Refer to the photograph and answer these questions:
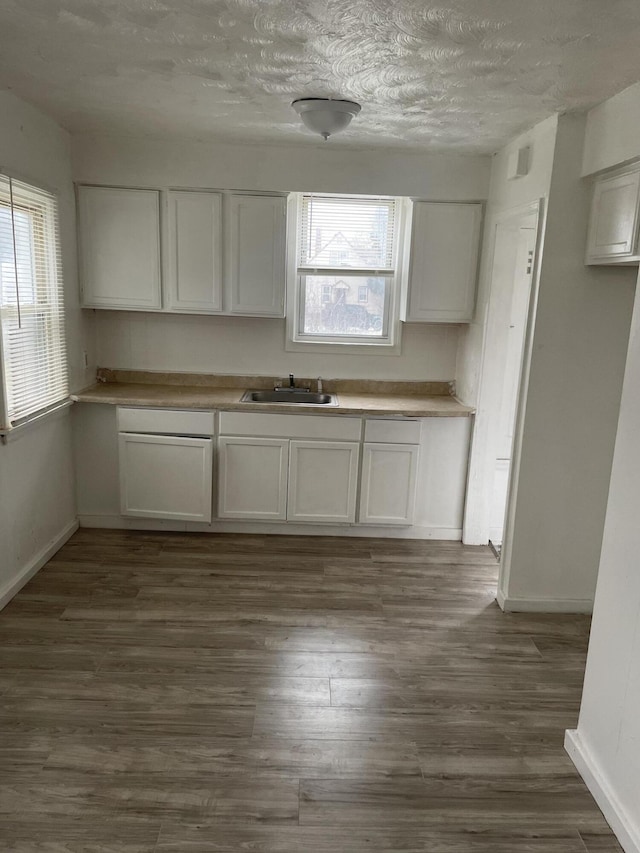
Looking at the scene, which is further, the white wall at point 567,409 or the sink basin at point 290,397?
the sink basin at point 290,397

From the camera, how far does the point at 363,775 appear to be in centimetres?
213

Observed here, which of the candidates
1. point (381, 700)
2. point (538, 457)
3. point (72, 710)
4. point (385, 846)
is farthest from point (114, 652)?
point (538, 457)

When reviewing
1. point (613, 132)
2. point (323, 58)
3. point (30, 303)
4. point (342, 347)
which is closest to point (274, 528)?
point (342, 347)

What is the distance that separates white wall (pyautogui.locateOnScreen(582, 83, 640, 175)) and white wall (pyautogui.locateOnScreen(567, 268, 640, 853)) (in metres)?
0.92

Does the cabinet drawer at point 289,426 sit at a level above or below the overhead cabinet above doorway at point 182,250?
below

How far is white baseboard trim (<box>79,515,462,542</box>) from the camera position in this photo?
4.14 m

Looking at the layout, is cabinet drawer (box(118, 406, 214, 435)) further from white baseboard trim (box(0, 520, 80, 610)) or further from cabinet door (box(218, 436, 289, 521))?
white baseboard trim (box(0, 520, 80, 610))

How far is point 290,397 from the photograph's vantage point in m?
4.31

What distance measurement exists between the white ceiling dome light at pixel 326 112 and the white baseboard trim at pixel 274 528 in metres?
2.42

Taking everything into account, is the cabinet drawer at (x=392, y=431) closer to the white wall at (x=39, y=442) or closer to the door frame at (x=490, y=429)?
the door frame at (x=490, y=429)

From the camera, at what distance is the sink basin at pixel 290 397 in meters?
4.23

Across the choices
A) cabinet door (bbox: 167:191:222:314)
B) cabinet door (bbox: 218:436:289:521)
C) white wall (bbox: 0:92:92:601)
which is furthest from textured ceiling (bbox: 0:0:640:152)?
cabinet door (bbox: 218:436:289:521)

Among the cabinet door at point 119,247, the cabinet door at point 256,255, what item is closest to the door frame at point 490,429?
the cabinet door at point 256,255

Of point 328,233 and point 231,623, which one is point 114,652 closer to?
point 231,623
